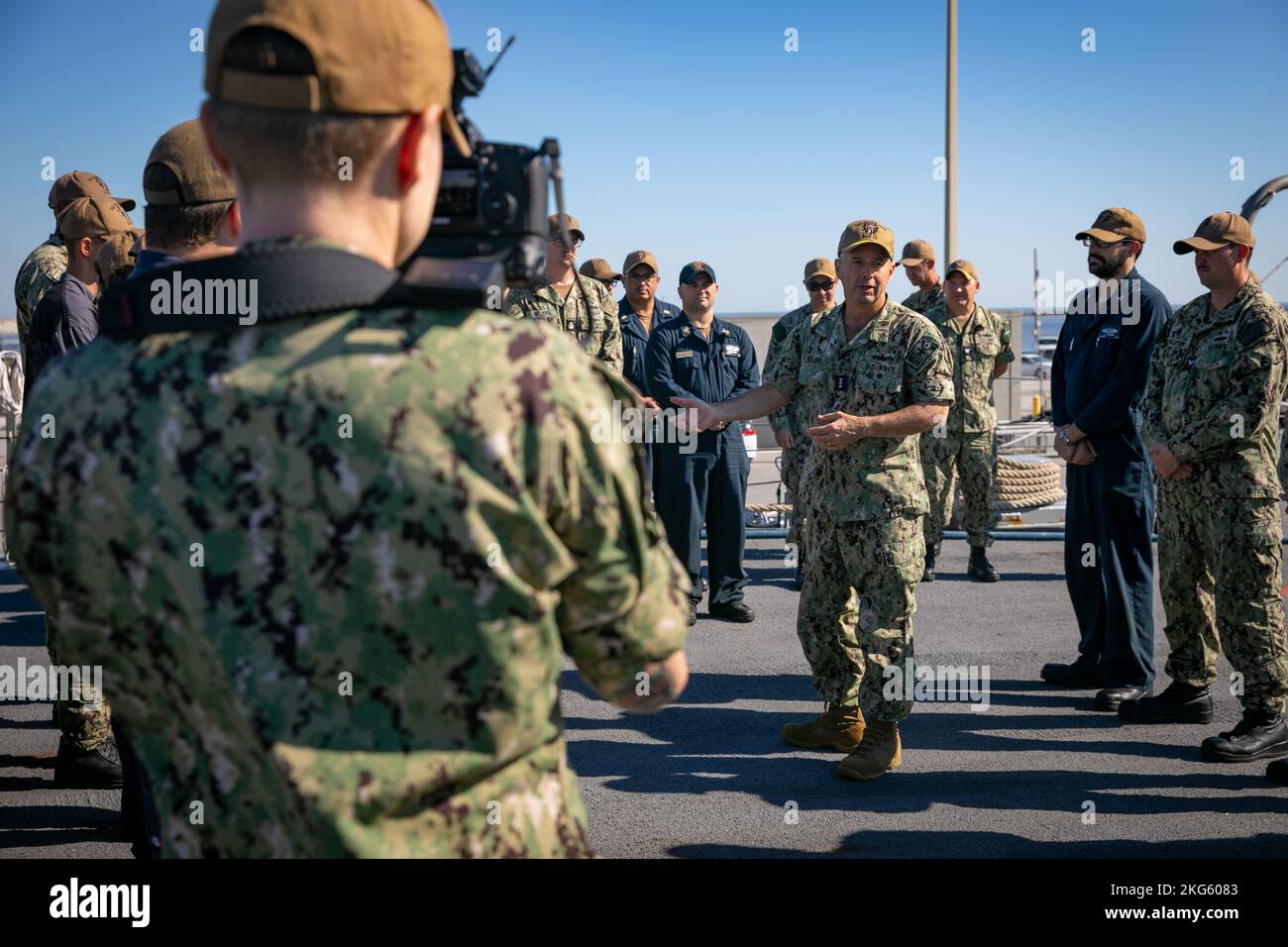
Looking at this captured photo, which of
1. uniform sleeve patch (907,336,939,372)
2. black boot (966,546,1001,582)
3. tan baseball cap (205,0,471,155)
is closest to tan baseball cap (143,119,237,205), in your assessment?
tan baseball cap (205,0,471,155)

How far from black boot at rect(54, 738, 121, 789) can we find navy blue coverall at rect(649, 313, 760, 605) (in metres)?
3.94

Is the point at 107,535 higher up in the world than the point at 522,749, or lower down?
higher up

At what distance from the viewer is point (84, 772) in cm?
476

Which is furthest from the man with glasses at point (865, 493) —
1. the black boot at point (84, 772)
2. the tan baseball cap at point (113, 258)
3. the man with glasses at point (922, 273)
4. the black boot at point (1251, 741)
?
the man with glasses at point (922, 273)

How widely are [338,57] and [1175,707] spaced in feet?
17.6

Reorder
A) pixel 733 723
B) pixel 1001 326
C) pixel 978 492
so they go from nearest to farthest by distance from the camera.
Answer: pixel 733 723 < pixel 978 492 < pixel 1001 326

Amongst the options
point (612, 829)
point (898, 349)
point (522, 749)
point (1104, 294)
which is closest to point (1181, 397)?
point (1104, 294)

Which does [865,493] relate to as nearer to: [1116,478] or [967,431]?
[1116,478]

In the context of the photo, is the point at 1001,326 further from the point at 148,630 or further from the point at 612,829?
the point at 148,630

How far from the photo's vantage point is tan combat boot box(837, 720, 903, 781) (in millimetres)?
4727

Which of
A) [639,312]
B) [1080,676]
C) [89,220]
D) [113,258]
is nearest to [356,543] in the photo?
[113,258]

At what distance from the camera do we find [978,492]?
28.3 feet

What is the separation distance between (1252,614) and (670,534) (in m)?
3.88
